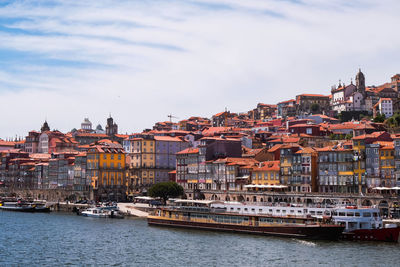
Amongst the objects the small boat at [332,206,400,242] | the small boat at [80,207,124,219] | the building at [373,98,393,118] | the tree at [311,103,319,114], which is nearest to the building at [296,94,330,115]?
the tree at [311,103,319,114]

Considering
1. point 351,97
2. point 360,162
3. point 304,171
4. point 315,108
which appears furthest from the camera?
point 315,108

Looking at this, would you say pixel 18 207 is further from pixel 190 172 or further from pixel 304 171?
pixel 304 171

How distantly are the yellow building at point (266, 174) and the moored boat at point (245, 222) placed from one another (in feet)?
70.3

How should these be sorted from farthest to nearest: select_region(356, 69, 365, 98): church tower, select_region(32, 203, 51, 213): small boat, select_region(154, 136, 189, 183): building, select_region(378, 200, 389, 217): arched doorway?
select_region(356, 69, 365, 98): church tower < select_region(154, 136, 189, 183): building < select_region(32, 203, 51, 213): small boat < select_region(378, 200, 389, 217): arched doorway

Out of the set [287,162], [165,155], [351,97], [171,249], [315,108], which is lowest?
[171,249]

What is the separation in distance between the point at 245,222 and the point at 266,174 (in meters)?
31.4

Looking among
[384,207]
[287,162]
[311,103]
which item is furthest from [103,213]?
[311,103]

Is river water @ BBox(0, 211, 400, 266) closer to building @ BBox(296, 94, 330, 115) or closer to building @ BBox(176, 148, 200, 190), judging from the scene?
building @ BBox(176, 148, 200, 190)

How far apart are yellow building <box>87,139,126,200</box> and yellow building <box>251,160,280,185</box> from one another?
4137 centimetres

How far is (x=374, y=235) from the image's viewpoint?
6712 centimetres

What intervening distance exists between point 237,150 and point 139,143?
25.9m

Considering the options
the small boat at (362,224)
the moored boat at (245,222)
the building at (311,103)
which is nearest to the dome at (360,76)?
the building at (311,103)

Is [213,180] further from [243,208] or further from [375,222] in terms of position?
[375,222]

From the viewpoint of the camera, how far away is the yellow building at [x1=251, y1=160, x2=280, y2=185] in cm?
10588
